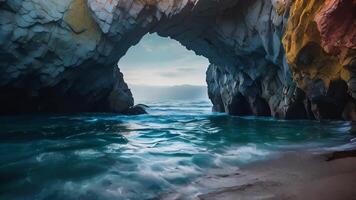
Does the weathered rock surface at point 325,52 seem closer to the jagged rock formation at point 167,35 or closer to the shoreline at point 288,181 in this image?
the jagged rock formation at point 167,35

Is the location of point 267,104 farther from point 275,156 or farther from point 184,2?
point 275,156

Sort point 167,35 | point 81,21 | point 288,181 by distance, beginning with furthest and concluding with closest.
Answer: point 167,35, point 81,21, point 288,181

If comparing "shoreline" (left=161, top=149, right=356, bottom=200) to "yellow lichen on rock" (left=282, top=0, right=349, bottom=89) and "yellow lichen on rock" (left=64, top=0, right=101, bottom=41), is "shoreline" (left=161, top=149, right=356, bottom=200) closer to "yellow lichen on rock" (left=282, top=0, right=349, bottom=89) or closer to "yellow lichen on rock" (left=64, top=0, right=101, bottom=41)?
"yellow lichen on rock" (left=282, top=0, right=349, bottom=89)

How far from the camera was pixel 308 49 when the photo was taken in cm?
1372

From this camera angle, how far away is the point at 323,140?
34.0 feet

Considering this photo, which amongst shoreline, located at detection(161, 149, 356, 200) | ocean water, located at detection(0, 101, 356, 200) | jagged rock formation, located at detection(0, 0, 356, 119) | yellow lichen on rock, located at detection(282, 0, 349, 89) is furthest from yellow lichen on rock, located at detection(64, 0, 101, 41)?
shoreline, located at detection(161, 149, 356, 200)

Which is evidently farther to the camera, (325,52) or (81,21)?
(81,21)

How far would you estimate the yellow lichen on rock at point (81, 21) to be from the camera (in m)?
20.1

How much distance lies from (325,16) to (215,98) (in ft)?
90.3

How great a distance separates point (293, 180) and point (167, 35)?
20688mm

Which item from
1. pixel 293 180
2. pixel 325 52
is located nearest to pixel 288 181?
pixel 293 180

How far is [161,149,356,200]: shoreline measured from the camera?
Result: 4906mm

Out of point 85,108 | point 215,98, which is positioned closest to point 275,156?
point 85,108

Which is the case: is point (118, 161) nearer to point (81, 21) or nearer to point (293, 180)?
point (293, 180)
